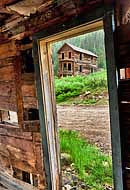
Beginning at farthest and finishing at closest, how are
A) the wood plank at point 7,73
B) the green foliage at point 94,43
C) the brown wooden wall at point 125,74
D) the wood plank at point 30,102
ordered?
the wood plank at point 7,73 < the wood plank at point 30,102 < the green foliage at point 94,43 < the brown wooden wall at point 125,74

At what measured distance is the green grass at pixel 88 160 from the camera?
75.9 inches

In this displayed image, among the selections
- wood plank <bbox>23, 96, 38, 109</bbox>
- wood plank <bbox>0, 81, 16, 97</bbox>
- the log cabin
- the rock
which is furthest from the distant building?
the rock

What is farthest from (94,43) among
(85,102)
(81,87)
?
(85,102)

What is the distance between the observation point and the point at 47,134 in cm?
229

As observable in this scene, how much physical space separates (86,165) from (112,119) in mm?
657

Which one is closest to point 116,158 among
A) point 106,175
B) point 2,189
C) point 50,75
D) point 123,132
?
point 123,132

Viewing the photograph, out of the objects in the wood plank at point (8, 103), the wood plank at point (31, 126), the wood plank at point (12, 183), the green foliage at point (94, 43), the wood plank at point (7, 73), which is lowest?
the wood plank at point (12, 183)

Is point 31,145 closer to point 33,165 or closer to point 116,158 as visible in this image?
point 33,165

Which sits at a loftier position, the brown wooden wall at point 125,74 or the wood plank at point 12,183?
the brown wooden wall at point 125,74

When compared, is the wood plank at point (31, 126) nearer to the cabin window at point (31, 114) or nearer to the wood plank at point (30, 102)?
the cabin window at point (31, 114)

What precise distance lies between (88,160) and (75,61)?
872 mm

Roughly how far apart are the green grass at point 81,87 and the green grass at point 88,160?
0.34 metres

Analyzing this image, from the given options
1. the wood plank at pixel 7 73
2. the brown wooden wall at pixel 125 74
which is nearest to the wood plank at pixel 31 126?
the wood plank at pixel 7 73

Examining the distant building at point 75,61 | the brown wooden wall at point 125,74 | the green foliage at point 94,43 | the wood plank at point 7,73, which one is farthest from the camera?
the wood plank at point 7,73
